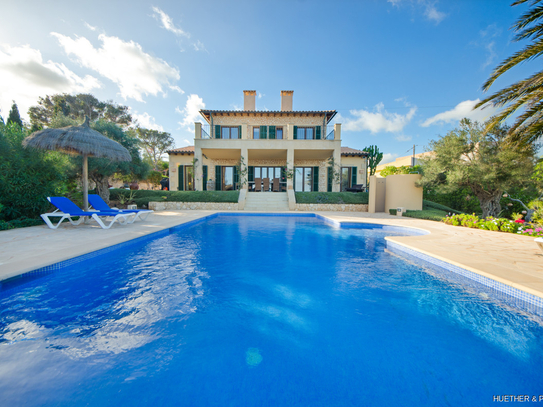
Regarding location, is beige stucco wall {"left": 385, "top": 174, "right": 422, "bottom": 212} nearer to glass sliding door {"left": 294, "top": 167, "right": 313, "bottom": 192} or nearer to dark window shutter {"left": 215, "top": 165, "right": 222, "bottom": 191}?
glass sliding door {"left": 294, "top": 167, "right": 313, "bottom": 192}

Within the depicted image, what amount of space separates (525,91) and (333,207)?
29.5 feet

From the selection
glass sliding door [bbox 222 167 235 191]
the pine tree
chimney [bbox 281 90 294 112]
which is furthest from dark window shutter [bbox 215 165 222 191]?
the pine tree

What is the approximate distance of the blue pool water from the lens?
5.44 feet

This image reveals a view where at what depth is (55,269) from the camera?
347 cm

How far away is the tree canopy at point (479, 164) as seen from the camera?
868 centimetres

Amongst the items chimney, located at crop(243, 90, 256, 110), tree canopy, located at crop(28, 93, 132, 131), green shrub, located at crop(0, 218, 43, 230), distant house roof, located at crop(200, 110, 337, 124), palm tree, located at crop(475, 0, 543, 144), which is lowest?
green shrub, located at crop(0, 218, 43, 230)

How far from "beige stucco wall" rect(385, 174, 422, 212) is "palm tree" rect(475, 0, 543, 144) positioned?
5.51 meters

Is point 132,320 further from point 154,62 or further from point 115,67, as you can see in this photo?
point 154,62

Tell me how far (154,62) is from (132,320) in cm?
1830

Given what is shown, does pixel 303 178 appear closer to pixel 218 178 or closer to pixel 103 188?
pixel 218 178

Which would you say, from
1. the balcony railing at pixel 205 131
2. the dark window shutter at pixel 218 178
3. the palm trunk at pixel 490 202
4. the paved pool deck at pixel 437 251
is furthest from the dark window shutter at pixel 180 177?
the palm trunk at pixel 490 202

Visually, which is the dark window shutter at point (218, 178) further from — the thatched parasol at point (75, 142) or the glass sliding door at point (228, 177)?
the thatched parasol at point (75, 142)

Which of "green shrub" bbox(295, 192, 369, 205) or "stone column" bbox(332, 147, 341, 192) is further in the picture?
"stone column" bbox(332, 147, 341, 192)

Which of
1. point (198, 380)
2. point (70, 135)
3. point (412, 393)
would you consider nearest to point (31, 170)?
point (70, 135)
